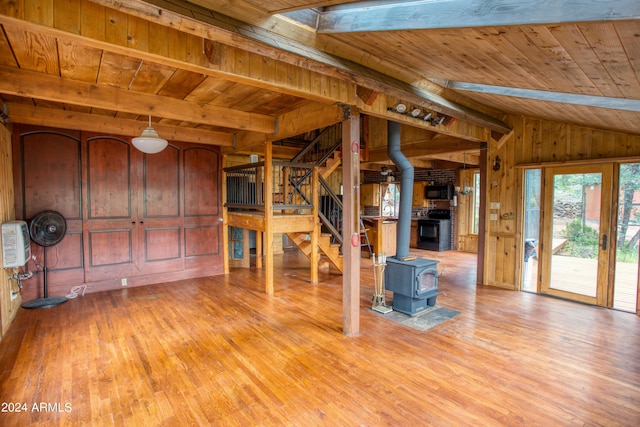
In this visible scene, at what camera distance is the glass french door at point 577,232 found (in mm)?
4395

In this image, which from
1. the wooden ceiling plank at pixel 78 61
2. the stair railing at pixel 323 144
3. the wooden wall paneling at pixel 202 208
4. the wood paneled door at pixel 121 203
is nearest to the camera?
the wooden ceiling plank at pixel 78 61

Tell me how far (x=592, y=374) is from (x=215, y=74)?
3991mm

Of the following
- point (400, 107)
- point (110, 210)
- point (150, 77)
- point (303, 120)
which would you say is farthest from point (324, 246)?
point (150, 77)

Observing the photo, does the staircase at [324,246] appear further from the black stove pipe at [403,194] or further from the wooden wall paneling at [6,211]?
the wooden wall paneling at [6,211]

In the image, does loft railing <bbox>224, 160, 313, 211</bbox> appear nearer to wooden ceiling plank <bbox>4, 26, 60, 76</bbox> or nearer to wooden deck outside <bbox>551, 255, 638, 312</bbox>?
wooden ceiling plank <bbox>4, 26, 60, 76</bbox>

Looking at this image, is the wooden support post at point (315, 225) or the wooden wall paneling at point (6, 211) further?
the wooden support post at point (315, 225)

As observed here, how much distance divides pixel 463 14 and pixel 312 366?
2900 millimetres

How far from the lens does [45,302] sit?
448cm

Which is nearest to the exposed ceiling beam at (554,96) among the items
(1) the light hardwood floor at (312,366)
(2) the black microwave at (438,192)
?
(1) the light hardwood floor at (312,366)

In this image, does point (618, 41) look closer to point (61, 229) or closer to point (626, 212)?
point (626, 212)

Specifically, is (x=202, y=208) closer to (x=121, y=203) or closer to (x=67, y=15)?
(x=121, y=203)

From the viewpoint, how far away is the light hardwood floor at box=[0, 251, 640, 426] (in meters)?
2.24

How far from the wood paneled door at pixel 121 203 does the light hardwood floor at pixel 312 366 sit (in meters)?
0.87

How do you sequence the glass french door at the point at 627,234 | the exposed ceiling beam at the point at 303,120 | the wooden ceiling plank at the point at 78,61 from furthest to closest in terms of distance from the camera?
1. the glass french door at the point at 627,234
2. the exposed ceiling beam at the point at 303,120
3. the wooden ceiling plank at the point at 78,61
